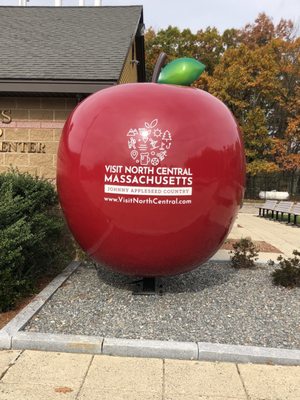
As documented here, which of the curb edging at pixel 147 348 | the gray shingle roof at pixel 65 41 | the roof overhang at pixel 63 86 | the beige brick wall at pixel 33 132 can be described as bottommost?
the curb edging at pixel 147 348

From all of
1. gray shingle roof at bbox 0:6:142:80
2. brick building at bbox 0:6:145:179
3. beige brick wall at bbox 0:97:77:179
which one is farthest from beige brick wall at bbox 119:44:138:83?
beige brick wall at bbox 0:97:77:179

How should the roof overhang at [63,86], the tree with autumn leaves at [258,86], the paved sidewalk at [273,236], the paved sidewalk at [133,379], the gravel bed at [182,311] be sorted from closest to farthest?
the paved sidewalk at [133,379]
the gravel bed at [182,311]
the roof overhang at [63,86]
the paved sidewalk at [273,236]
the tree with autumn leaves at [258,86]

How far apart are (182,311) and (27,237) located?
6.71 ft

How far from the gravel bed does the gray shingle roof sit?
3.65 metres

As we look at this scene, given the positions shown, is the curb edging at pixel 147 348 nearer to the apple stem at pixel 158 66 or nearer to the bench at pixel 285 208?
the apple stem at pixel 158 66

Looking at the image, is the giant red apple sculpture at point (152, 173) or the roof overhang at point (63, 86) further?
the roof overhang at point (63, 86)

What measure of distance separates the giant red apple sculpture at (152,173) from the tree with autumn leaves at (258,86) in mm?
26929

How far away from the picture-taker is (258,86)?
107ft

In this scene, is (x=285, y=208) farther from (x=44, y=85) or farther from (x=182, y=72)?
(x=182, y=72)

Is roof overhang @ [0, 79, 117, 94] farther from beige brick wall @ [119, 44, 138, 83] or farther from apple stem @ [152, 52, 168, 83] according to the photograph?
Answer: beige brick wall @ [119, 44, 138, 83]

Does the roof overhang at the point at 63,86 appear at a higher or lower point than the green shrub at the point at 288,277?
higher

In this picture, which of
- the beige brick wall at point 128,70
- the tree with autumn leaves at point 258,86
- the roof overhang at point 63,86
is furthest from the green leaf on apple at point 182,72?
the tree with autumn leaves at point 258,86

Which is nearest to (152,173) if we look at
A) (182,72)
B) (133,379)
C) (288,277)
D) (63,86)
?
(182,72)

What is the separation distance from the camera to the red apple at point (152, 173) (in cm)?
457
